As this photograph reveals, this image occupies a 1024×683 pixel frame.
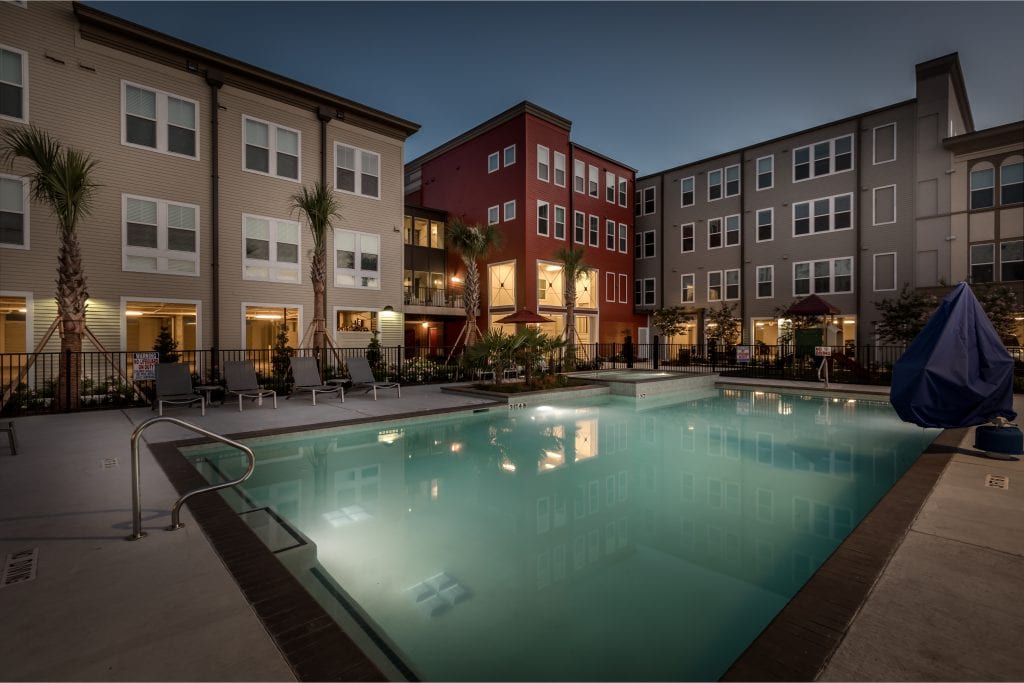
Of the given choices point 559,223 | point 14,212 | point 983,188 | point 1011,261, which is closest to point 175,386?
point 14,212

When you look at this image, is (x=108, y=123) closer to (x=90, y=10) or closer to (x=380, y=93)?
(x=90, y=10)

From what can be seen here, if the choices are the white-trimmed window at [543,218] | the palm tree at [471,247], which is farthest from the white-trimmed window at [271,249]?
the white-trimmed window at [543,218]

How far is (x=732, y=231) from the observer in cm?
2691

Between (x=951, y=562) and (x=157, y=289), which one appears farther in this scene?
(x=157, y=289)

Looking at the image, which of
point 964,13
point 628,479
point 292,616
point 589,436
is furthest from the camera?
point 964,13

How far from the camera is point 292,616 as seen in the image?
99.2 inches

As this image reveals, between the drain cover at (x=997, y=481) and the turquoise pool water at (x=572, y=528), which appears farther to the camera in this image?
the drain cover at (x=997, y=481)

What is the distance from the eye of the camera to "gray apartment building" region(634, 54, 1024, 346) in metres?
19.8

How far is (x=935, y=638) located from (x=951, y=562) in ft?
3.87

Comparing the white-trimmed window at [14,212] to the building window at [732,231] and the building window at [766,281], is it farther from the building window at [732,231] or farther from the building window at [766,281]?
the building window at [766,281]

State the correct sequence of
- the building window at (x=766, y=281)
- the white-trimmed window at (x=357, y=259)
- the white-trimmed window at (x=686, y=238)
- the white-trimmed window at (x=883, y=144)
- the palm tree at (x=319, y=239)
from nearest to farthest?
1. the palm tree at (x=319, y=239)
2. the white-trimmed window at (x=357, y=259)
3. the white-trimmed window at (x=883, y=144)
4. the building window at (x=766, y=281)
5. the white-trimmed window at (x=686, y=238)

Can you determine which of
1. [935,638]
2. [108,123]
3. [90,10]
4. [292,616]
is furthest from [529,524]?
[90,10]

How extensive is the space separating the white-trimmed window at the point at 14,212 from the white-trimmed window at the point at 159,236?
6.46ft

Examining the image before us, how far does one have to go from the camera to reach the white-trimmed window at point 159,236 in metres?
13.5
